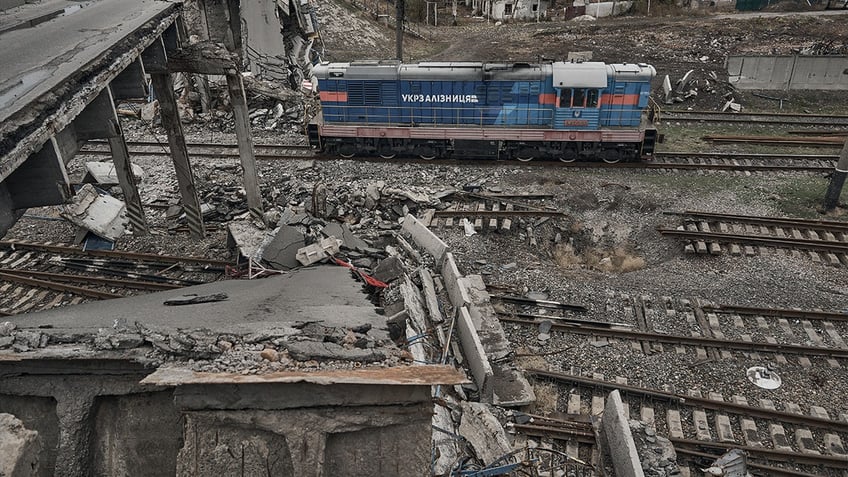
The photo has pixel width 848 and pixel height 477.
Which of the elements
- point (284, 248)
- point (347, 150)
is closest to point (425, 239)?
point (284, 248)

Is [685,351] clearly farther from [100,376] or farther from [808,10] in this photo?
[808,10]

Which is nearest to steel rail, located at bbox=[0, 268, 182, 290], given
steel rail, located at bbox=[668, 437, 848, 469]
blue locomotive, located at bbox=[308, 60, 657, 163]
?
blue locomotive, located at bbox=[308, 60, 657, 163]

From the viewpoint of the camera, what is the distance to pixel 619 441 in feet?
25.6

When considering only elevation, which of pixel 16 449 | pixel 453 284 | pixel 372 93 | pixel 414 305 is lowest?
pixel 453 284

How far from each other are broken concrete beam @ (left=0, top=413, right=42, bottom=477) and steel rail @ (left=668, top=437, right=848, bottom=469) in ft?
27.2

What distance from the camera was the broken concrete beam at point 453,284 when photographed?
10.7m

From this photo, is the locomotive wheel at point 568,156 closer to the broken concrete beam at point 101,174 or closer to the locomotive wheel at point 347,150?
the locomotive wheel at point 347,150

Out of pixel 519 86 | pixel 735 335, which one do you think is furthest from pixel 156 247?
pixel 735 335

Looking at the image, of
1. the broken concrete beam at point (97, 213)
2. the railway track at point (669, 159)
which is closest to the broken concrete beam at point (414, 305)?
the railway track at point (669, 159)

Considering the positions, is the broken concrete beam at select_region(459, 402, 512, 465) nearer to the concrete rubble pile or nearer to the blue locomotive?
the blue locomotive

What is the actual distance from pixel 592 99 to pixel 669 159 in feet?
11.3

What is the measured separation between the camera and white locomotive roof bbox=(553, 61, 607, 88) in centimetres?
1658

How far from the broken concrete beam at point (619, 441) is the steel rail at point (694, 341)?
2415 mm

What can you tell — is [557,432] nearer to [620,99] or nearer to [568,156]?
[568,156]
